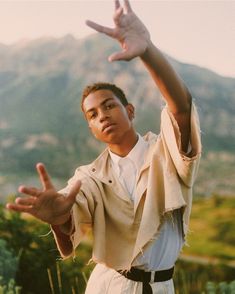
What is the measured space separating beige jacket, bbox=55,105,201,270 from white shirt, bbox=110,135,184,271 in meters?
0.02

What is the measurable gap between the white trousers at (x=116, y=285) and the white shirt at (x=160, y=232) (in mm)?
47

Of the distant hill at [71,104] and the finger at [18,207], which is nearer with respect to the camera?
the finger at [18,207]

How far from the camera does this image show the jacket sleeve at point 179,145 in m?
1.29

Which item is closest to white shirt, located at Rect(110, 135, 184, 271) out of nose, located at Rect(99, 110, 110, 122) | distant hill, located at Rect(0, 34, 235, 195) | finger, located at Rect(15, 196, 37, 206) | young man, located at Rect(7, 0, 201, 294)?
young man, located at Rect(7, 0, 201, 294)

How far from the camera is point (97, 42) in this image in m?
2.87

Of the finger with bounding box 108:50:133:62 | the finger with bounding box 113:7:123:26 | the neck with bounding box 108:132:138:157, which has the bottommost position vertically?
the neck with bounding box 108:132:138:157

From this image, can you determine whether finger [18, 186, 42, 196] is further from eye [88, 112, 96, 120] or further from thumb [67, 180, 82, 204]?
eye [88, 112, 96, 120]

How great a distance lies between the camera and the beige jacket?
1.31 metres

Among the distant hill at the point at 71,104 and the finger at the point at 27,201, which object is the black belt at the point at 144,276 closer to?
the finger at the point at 27,201

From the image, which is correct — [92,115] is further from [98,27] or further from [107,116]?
[98,27]

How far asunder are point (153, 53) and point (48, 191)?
1.28 ft

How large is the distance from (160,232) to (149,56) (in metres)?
0.45

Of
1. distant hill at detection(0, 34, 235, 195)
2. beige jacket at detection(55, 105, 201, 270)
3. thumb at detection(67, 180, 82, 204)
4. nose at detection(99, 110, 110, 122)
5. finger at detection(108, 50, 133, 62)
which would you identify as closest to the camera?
finger at detection(108, 50, 133, 62)

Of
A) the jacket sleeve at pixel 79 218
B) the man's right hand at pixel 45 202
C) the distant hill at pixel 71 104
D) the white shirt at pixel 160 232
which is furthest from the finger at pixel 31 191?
the distant hill at pixel 71 104
